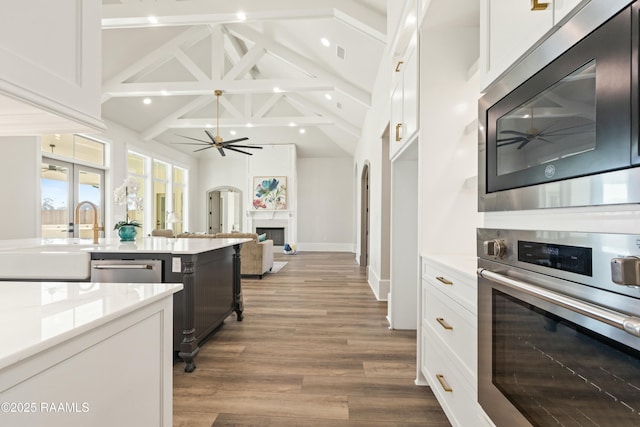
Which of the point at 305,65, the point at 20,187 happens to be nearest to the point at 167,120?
the point at 20,187

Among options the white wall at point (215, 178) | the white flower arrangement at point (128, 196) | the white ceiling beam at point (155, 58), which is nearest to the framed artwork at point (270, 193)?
the white wall at point (215, 178)

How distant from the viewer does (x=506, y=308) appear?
0.99 meters

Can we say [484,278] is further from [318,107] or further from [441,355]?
[318,107]

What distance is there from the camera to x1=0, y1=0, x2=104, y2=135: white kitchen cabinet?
77cm

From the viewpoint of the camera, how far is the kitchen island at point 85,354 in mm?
604

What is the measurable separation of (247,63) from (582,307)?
6.58 meters

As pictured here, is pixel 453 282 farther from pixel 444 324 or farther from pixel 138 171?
pixel 138 171

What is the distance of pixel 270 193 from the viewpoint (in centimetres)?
973

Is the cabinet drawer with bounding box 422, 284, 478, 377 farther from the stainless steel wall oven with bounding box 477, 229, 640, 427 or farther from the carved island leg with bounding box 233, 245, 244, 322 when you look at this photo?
the carved island leg with bounding box 233, 245, 244, 322

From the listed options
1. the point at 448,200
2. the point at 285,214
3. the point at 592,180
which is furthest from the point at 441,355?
the point at 285,214

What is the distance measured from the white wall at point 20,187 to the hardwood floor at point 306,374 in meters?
3.80

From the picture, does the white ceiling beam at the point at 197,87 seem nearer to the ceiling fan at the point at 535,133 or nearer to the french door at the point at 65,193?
the french door at the point at 65,193

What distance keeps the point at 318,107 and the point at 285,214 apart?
3417 mm

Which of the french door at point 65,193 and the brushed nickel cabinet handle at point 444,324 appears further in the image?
the french door at point 65,193
